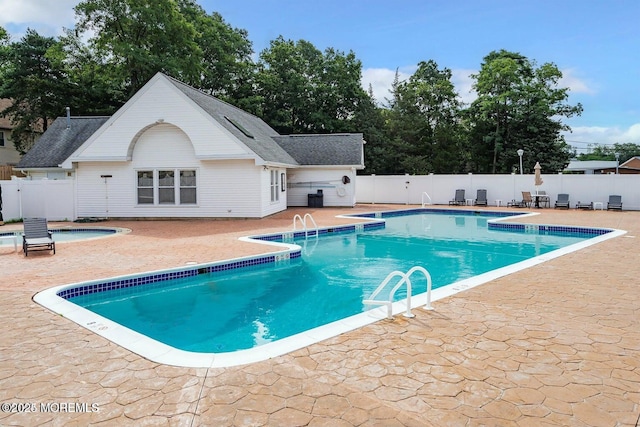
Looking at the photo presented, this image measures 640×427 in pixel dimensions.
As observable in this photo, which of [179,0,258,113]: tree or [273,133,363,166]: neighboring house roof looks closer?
[273,133,363,166]: neighboring house roof

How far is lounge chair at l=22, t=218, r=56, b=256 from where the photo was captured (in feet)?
33.0

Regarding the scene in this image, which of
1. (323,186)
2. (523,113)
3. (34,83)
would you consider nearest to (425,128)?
(523,113)

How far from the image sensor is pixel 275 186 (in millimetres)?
19828

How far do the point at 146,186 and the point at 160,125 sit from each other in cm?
261

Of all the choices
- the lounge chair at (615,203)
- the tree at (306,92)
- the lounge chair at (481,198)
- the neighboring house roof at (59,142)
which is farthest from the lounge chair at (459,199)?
the neighboring house roof at (59,142)

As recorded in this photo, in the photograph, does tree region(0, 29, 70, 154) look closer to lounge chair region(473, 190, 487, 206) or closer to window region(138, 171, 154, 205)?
window region(138, 171, 154, 205)

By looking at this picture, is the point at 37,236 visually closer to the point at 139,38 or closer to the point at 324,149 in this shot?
the point at 324,149

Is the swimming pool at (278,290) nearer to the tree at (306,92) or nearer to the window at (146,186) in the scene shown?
the window at (146,186)

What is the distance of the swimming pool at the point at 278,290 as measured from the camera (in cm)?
574

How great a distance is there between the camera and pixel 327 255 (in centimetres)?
1145

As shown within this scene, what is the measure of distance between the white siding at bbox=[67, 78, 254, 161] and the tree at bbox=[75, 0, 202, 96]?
13762mm

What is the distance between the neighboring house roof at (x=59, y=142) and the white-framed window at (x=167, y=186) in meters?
5.35

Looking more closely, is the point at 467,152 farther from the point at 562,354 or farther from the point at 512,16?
the point at 562,354

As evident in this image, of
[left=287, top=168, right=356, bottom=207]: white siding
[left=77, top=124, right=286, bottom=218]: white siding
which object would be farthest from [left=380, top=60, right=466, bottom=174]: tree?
[left=77, top=124, right=286, bottom=218]: white siding
